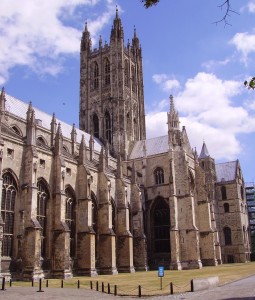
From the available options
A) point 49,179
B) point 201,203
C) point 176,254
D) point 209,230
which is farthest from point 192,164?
point 49,179

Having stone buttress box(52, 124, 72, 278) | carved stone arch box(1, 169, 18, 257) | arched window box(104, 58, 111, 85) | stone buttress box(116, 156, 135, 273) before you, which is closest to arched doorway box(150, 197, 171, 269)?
stone buttress box(116, 156, 135, 273)

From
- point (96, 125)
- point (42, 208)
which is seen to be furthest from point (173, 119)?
point (42, 208)

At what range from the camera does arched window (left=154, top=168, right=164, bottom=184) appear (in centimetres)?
5072

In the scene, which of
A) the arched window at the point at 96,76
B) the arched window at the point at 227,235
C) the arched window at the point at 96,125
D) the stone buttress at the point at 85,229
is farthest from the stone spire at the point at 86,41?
the arched window at the point at 227,235

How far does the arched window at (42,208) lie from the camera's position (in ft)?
106

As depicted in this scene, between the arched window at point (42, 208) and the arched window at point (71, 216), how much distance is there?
9.36ft

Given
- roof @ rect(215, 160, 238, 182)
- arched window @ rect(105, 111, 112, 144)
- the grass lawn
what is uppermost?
arched window @ rect(105, 111, 112, 144)

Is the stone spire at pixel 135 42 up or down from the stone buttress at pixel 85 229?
up

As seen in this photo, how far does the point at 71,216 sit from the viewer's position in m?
36.2

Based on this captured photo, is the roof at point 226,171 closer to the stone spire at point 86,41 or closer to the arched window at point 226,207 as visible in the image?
the arched window at point 226,207

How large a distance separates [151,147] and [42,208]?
1022 inches

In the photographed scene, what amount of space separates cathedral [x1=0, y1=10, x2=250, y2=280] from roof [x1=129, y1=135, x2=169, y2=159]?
0.54 feet

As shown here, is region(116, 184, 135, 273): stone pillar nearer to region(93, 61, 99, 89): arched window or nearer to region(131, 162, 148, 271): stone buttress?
region(131, 162, 148, 271): stone buttress

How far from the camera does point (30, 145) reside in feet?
105
